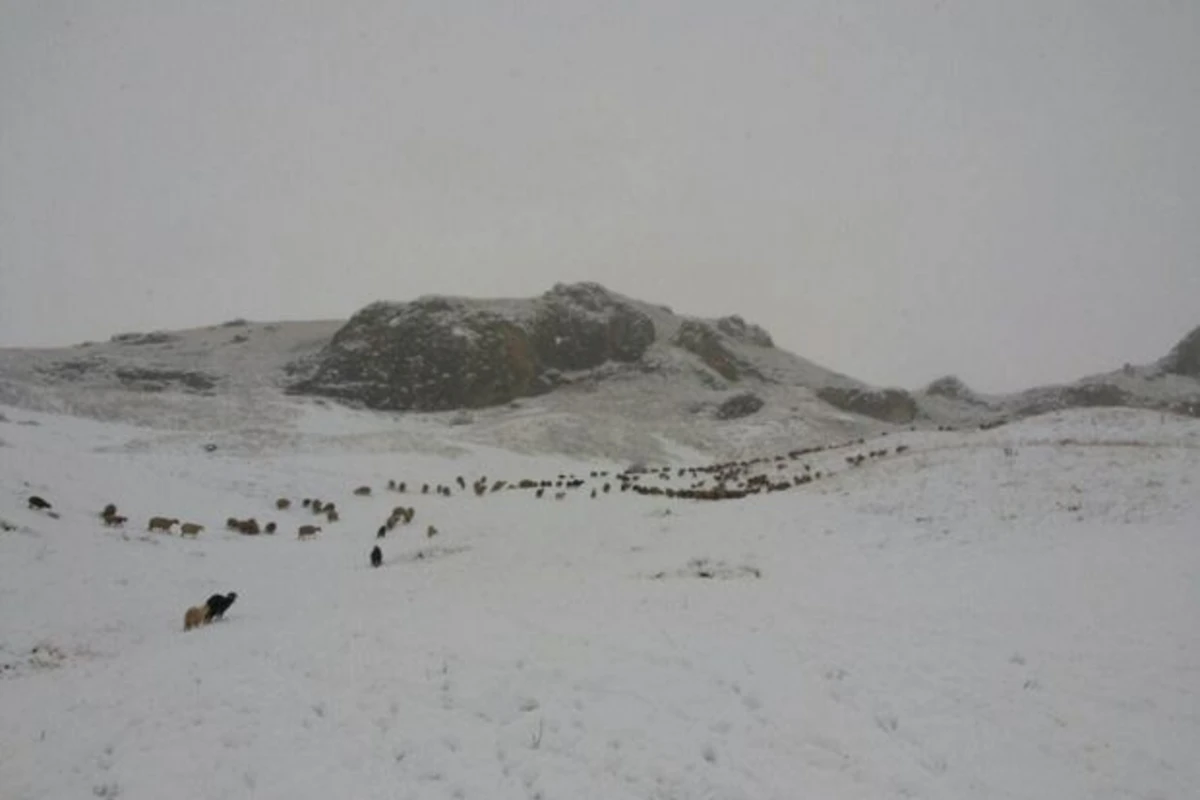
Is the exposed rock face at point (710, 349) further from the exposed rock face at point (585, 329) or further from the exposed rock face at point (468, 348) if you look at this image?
the exposed rock face at point (468, 348)

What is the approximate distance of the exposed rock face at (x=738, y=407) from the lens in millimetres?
73250

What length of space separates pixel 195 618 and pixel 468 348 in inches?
2495

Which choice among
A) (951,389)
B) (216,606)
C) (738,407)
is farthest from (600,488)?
(951,389)

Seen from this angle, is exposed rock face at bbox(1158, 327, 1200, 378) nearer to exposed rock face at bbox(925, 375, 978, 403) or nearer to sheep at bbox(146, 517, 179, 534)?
exposed rock face at bbox(925, 375, 978, 403)

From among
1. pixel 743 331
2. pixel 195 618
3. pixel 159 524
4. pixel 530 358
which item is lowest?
pixel 195 618

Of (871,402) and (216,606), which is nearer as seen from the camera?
(216,606)

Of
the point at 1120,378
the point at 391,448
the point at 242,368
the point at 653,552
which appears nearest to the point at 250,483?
the point at 391,448

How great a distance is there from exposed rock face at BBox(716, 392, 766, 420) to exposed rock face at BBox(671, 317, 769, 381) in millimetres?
13616

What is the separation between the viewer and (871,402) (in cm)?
8906

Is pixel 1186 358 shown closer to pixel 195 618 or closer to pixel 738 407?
pixel 738 407

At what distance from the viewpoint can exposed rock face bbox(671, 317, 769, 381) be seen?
91500mm

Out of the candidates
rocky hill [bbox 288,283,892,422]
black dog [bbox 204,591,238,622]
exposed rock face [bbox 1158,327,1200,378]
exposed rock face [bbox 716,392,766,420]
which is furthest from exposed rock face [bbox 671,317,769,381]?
black dog [bbox 204,591,238,622]

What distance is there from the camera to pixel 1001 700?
10.7 meters

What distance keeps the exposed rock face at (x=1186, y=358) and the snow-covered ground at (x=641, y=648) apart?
335 feet
